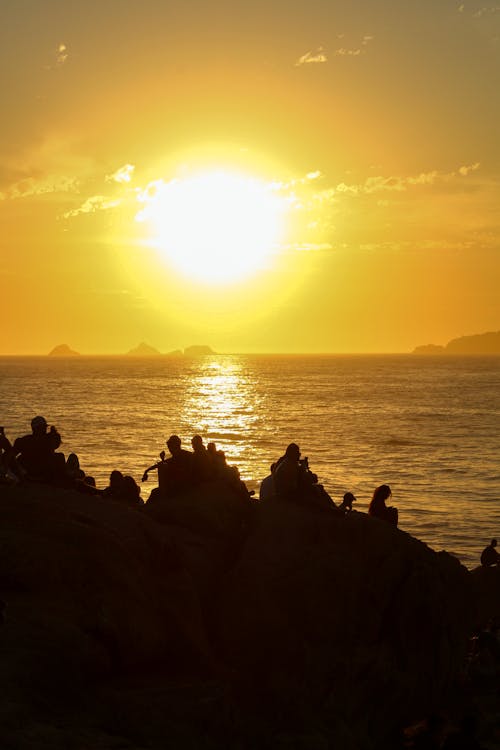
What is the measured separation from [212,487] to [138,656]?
574 centimetres

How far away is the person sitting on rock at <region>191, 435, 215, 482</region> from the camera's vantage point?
17.3 m

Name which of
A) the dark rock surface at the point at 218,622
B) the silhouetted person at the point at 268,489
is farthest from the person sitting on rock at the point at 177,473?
the silhouetted person at the point at 268,489

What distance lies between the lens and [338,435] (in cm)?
8662

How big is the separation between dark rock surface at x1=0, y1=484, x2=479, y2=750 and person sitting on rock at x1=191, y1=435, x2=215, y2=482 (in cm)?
41

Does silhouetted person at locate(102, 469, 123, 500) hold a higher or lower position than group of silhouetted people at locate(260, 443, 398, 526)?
lower

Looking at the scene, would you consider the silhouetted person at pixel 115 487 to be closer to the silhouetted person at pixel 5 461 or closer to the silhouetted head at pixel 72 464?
the silhouetted head at pixel 72 464

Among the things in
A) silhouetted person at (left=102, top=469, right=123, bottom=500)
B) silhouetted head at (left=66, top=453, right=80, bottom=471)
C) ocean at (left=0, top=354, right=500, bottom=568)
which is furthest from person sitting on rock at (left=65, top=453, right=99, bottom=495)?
ocean at (left=0, top=354, right=500, bottom=568)

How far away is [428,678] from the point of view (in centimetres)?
1466

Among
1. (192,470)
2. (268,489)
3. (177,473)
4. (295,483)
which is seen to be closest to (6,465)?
(177,473)

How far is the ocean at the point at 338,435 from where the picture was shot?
45.5 metres

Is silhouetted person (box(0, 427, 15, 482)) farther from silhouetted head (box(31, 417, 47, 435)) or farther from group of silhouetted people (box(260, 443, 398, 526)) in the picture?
group of silhouetted people (box(260, 443, 398, 526))

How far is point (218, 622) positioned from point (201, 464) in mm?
4030

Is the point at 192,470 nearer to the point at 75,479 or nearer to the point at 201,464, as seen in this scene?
the point at 201,464

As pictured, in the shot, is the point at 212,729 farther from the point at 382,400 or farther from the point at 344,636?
the point at 382,400
